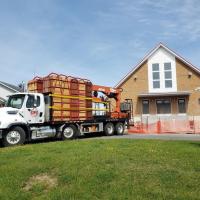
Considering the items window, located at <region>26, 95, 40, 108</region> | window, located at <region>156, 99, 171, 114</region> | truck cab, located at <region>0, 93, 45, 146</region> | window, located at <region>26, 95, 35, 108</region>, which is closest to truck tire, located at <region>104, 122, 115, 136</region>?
truck cab, located at <region>0, 93, 45, 146</region>

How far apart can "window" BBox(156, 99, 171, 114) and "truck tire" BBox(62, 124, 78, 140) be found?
61.8 ft

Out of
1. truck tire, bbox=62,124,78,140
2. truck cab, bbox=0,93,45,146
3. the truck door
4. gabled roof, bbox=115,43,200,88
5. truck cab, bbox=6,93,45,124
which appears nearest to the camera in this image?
truck cab, bbox=0,93,45,146

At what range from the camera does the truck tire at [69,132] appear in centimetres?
2170

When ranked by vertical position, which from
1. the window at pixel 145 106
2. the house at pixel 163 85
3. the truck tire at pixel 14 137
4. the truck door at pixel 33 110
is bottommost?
the truck tire at pixel 14 137

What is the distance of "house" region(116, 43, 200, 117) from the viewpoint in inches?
1531

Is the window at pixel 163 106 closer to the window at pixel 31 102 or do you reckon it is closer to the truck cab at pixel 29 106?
the truck cab at pixel 29 106

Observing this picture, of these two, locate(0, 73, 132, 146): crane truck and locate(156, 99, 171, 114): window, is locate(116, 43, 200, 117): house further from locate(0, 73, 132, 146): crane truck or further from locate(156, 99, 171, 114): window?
locate(0, 73, 132, 146): crane truck

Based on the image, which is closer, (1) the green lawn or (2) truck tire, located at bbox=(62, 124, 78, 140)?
(1) the green lawn

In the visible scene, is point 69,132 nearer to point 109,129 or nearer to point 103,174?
point 109,129

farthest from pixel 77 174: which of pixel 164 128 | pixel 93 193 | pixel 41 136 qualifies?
pixel 164 128

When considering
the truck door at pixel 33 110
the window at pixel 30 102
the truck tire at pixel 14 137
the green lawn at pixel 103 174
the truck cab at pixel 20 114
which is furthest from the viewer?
the window at pixel 30 102

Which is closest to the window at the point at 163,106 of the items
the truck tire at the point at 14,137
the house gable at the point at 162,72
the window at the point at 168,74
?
the house gable at the point at 162,72

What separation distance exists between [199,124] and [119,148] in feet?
70.6

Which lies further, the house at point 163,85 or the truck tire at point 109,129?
the house at point 163,85
